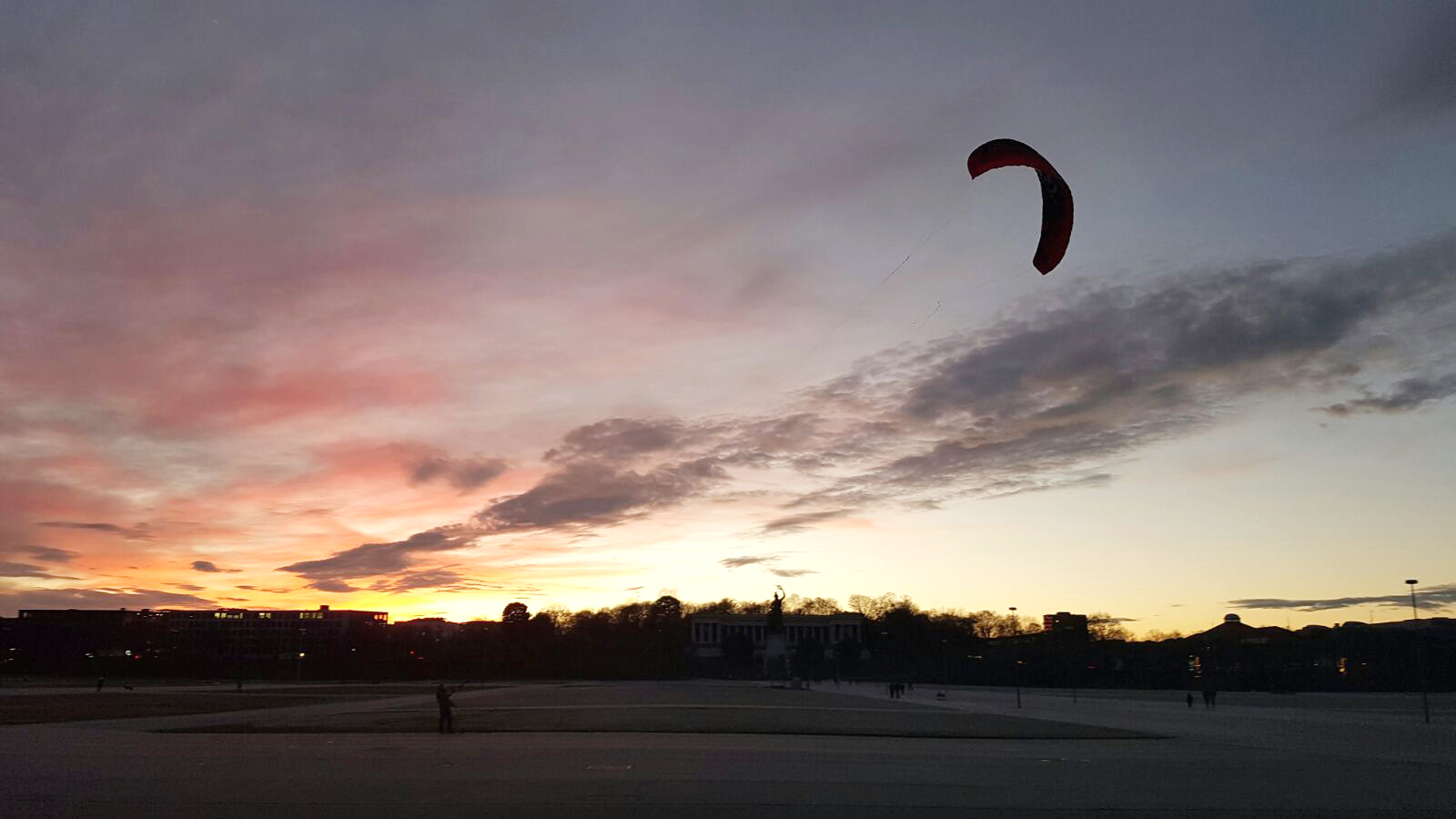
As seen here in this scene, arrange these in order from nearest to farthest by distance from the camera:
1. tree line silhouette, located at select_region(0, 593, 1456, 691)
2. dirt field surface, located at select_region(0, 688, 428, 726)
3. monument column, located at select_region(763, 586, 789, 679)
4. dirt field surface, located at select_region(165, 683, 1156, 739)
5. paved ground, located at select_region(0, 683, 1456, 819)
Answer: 1. paved ground, located at select_region(0, 683, 1456, 819)
2. dirt field surface, located at select_region(165, 683, 1156, 739)
3. dirt field surface, located at select_region(0, 688, 428, 726)
4. tree line silhouette, located at select_region(0, 593, 1456, 691)
5. monument column, located at select_region(763, 586, 789, 679)

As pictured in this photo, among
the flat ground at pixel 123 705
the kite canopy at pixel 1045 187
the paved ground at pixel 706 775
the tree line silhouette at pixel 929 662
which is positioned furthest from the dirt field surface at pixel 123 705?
the tree line silhouette at pixel 929 662

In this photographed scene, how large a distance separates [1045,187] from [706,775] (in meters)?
16.9

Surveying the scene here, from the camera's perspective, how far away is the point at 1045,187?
24766 millimetres

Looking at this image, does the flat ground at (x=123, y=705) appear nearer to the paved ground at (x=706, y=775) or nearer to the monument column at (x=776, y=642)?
the paved ground at (x=706, y=775)

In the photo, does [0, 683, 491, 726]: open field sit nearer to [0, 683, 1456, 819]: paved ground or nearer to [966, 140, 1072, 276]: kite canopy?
[0, 683, 1456, 819]: paved ground

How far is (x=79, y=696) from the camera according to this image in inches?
2712

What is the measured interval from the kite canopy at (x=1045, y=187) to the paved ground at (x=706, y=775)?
1243 centimetres

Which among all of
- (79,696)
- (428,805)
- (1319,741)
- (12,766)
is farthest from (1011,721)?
(79,696)

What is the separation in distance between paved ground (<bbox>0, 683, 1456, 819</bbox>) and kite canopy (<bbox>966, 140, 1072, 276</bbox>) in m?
12.4

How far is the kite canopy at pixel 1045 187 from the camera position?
76.1 feet

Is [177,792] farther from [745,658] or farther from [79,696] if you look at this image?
[745,658]

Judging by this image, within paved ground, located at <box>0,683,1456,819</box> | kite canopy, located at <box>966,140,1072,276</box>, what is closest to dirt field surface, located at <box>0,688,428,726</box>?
paved ground, located at <box>0,683,1456,819</box>

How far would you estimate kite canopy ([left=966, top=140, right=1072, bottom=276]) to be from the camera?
23.2m

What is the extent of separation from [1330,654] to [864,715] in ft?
413
